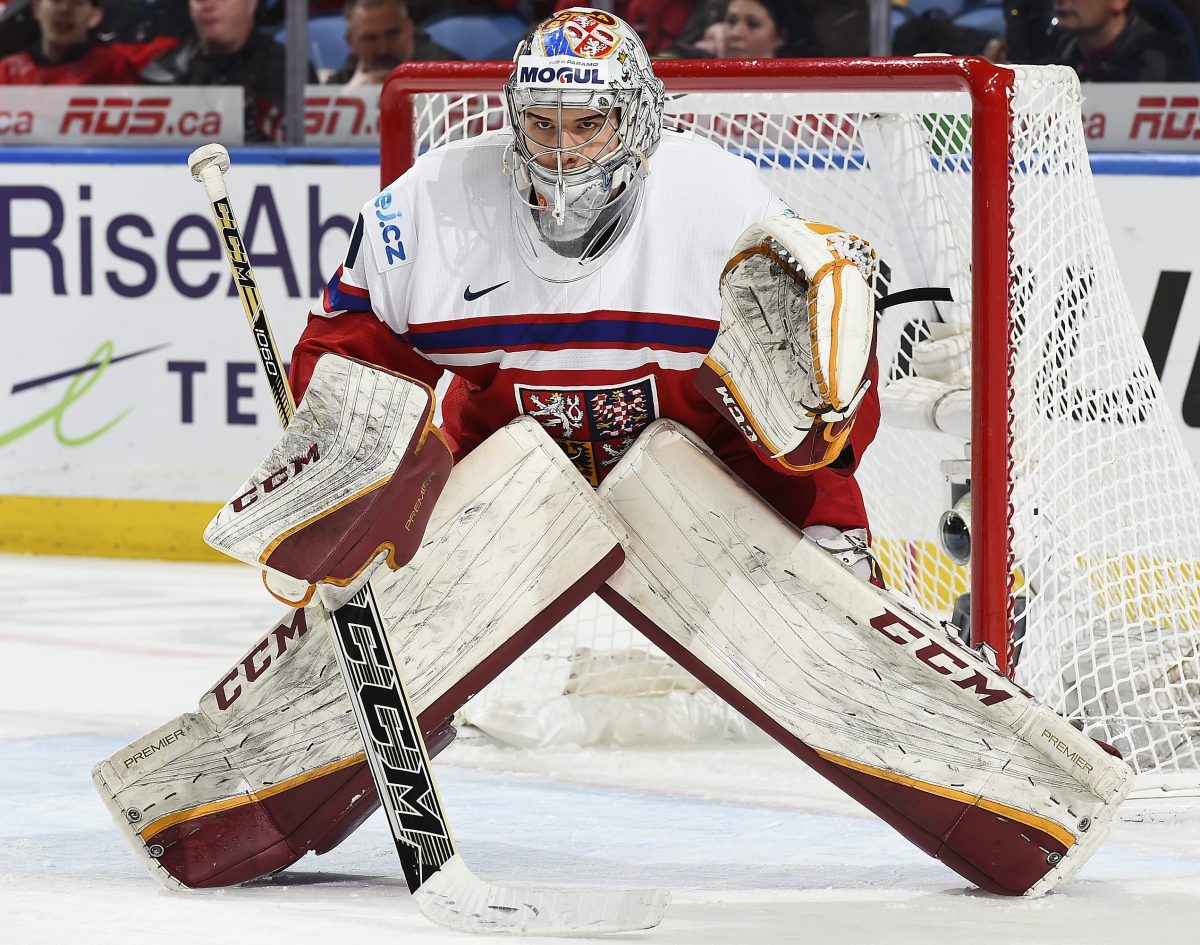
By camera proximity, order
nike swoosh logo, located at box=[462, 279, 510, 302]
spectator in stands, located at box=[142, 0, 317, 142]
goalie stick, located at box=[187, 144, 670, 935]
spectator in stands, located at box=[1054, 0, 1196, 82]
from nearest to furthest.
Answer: goalie stick, located at box=[187, 144, 670, 935] < nike swoosh logo, located at box=[462, 279, 510, 302] < spectator in stands, located at box=[1054, 0, 1196, 82] < spectator in stands, located at box=[142, 0, 317, 142]

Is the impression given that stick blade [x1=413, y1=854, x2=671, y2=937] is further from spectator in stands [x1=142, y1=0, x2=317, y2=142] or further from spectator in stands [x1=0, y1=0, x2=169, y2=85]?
spectator in stands [x1=0, y1=0, x2=169, y2=85]

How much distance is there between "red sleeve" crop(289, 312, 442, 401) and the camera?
2225 mm

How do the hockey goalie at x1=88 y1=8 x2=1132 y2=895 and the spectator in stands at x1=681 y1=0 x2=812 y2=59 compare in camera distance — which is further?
the spectator in stands at x1=681 y1=0 x2=812 y2=59

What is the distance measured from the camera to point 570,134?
7.30 feet

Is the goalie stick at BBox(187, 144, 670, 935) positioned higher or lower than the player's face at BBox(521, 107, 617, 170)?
lower

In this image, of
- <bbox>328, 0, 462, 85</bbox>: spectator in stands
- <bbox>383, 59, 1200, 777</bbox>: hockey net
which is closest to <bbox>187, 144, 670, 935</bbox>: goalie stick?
<bbox>383, 59, 1200, 777</bbox>: hockey net

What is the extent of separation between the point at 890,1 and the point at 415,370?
2788mm

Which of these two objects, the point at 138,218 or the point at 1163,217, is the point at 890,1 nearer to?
the point at 1163,217

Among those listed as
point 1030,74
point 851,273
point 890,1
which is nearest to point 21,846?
point 851,273

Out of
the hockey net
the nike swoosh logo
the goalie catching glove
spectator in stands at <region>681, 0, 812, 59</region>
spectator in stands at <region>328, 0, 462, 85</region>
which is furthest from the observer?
spectator in stands at <region>328, 0, 462, 85</region>

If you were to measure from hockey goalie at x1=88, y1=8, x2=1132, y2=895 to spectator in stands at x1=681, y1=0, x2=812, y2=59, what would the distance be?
271cm

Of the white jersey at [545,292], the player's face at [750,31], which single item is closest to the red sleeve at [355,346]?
the white jersey at [545,292]

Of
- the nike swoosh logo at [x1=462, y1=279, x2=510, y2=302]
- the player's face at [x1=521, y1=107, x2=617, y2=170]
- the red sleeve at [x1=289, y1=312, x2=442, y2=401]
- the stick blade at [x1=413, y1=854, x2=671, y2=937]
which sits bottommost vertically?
the stick blade at [x1=413, y1=854, x2=671, y2=937]

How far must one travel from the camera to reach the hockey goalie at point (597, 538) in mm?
2193
